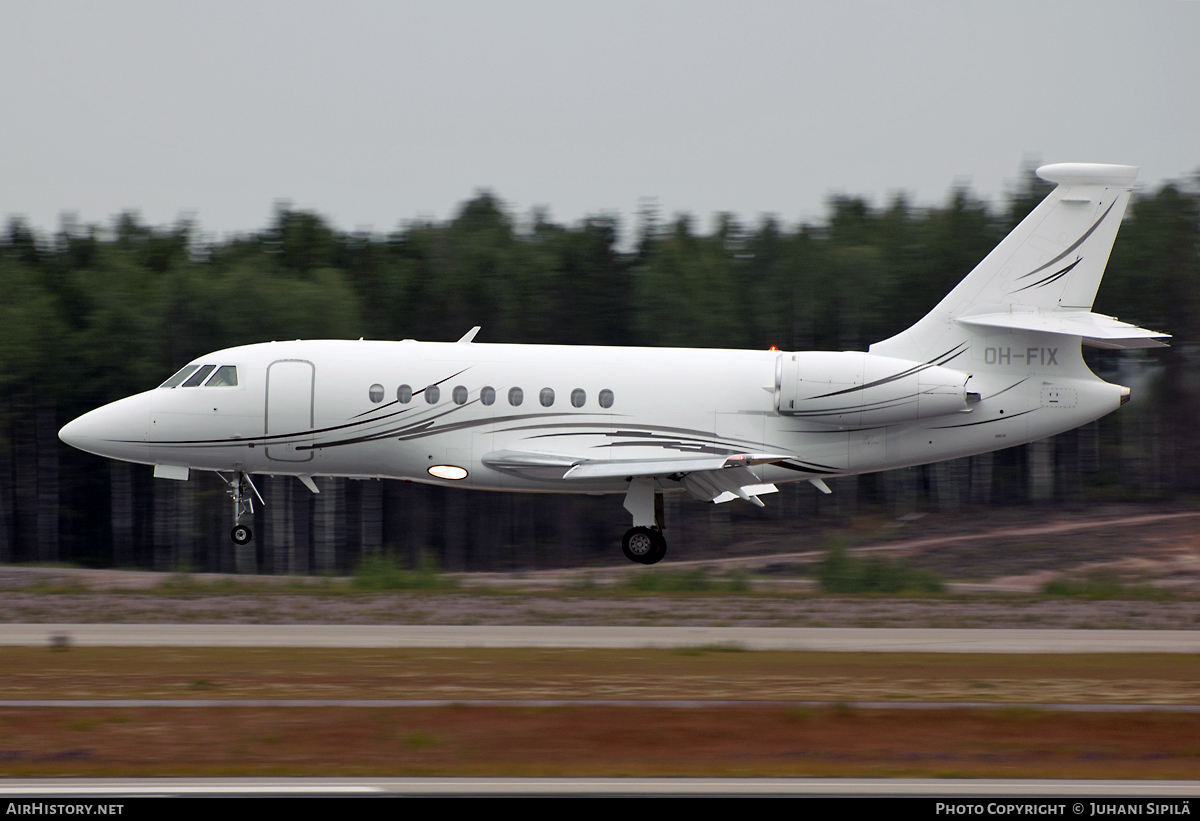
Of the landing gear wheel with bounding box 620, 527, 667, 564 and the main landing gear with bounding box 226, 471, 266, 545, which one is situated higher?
the main landing gear with bounding box 226, 471, 266, 545

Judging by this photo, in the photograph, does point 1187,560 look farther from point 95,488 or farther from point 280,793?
point 95,488

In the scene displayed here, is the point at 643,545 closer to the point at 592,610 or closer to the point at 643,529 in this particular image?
the point at 643,529

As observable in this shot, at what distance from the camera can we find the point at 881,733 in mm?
14562

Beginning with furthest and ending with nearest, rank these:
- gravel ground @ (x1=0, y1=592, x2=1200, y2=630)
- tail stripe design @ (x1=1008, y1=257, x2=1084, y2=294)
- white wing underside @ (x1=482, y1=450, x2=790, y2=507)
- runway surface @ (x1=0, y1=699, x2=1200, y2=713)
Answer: tail stripe design @ (x1=1008, y1=257, x2=1084, y2=294) → gravel ground @ (x1=0, y1=592, x2=1200, y2=630) → white wing underside @ (x1=482, y1=450, x2=790, y2=507) → runway surface @ (x1=0, y1=699, x2=1200, y2=713)

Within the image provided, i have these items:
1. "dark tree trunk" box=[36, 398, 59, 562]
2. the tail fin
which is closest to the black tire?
the tail fin

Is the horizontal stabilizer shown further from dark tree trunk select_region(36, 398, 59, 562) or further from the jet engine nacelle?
dark tree trunk select_region(36, 398, 59, 562)

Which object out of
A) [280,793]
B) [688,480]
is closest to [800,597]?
[688,480]

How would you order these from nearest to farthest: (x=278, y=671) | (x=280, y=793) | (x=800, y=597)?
(x=280, y=793), (x=278, y=671), (x=800, y=597)

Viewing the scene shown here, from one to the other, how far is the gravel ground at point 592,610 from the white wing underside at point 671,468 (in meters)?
2.53

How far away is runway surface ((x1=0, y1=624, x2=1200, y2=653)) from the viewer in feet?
70.0

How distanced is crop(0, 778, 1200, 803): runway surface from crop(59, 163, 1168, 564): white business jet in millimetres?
11990

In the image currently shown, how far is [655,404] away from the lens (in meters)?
25.0

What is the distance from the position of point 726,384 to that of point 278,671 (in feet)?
35.3

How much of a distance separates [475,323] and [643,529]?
26.9m
